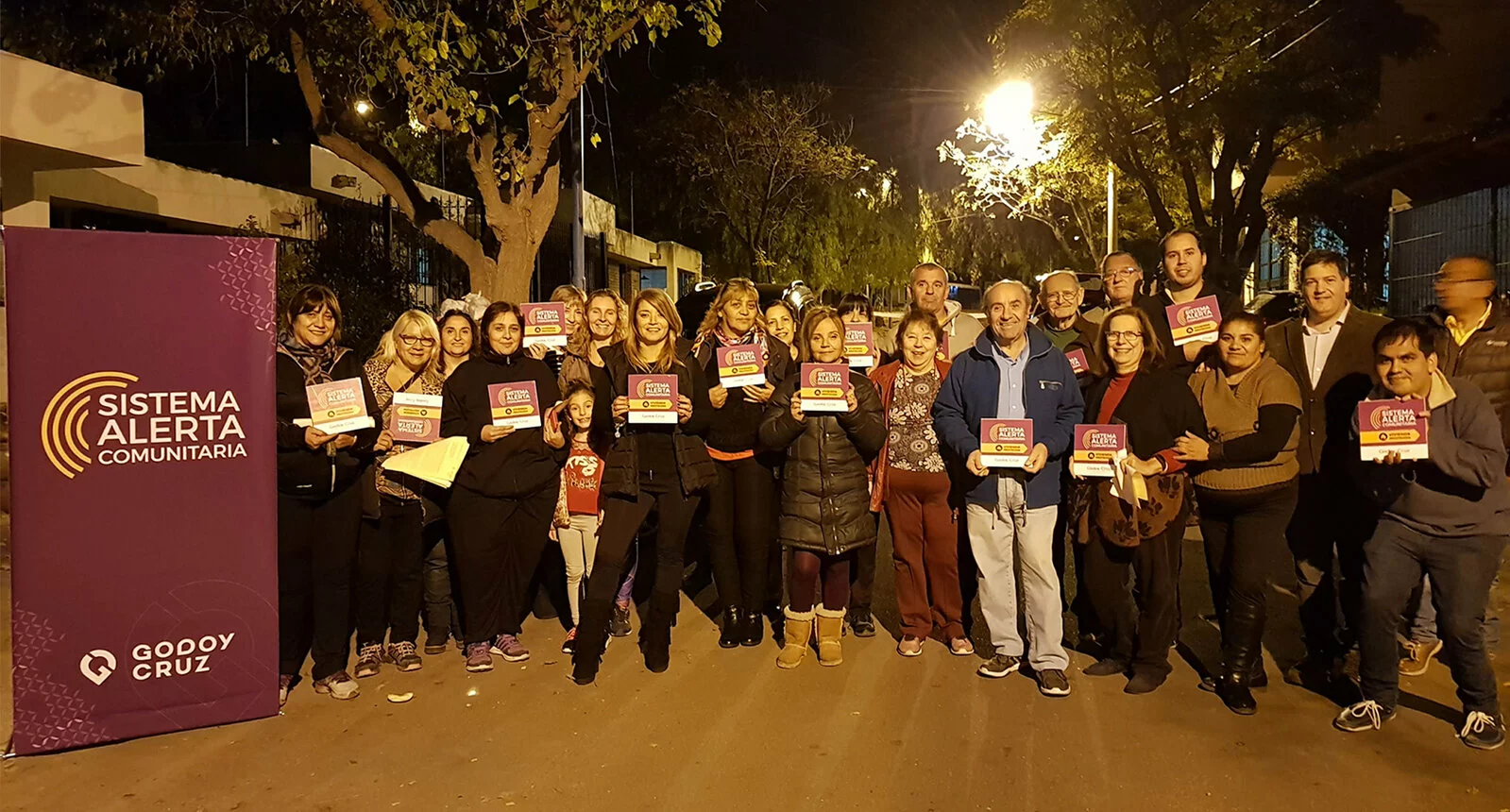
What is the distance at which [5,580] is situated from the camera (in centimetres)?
784

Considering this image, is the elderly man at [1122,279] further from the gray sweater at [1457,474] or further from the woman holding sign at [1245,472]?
the gray sweater at [1457,474]

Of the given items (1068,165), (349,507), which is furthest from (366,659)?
(1068,165)

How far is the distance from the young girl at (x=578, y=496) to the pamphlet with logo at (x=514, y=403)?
0.36 m

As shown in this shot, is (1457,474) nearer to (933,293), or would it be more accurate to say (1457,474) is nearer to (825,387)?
(825,387)

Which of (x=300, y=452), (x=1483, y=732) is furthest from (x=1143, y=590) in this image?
(x=300, y=452)

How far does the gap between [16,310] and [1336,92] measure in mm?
19212

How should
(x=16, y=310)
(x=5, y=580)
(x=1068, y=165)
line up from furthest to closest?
(x=1068, y=165) → (x=5, y=580) → (x=16, y=310)

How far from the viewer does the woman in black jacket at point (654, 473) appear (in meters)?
5.78

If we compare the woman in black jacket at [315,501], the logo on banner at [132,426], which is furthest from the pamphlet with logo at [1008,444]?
the logo on banner at [132,426]

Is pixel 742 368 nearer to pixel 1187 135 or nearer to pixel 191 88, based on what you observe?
pixel 1187 135

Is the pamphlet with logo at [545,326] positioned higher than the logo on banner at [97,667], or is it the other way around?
the pamphlet with logo at [545,326]

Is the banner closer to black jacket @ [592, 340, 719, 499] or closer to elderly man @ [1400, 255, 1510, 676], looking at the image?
black jacket @ [592, 340, 719, 499]

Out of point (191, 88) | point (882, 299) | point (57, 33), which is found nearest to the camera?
point (57, 33)

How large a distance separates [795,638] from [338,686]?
2.38 m
